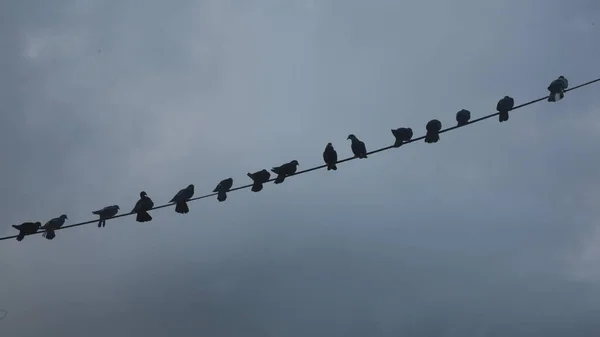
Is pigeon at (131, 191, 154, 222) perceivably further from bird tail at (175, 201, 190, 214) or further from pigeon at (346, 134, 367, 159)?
pigeon at (346, 134, 367, 159)

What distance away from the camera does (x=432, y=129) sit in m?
11.7

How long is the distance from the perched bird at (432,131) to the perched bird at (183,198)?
435cm

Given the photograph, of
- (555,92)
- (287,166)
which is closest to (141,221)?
(287,166)

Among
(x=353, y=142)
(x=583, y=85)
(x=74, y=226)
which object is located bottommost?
(x=74, y=226)

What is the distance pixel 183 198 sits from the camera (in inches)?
532

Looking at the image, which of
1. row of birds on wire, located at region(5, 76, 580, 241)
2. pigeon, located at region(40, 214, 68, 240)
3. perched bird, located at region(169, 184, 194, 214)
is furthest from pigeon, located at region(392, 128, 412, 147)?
pigeon, located at region(40, 214, 68, 240)

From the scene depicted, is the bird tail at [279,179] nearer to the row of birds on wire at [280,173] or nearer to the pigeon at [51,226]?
the row of birds on wire at [280,173]

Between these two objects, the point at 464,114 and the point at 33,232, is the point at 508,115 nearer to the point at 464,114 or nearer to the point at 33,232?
the point at 464,114

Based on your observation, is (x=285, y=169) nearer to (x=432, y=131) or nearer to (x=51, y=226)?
(x=432, y=131)

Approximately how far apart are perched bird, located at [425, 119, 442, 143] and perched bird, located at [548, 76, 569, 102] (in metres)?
1.97

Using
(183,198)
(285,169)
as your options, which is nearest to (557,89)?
(285,169)

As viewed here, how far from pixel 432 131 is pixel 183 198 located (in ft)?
18.2

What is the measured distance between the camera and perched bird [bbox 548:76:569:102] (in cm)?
1070

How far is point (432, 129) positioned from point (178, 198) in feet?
17.8
